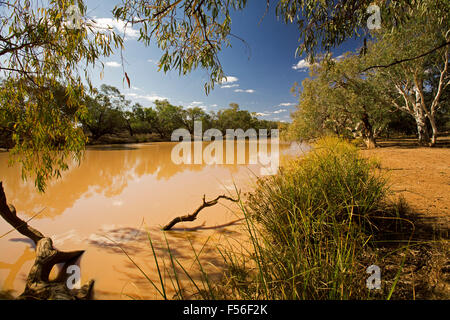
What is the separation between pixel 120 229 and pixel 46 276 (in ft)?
3.43

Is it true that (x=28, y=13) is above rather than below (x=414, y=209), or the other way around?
above

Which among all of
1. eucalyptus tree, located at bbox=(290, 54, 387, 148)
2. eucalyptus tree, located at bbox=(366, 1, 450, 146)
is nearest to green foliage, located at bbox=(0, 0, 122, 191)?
eucalyptus tree, located at bbox=(366, 1, 450, 146)

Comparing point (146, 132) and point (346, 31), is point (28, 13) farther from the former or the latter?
point (146, 132)

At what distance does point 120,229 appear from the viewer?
2674mm

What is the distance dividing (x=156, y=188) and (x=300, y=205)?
4033 millimetres

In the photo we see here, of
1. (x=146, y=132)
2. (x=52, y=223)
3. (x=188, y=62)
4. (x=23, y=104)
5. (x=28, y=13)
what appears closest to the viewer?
(x=28, y=13)

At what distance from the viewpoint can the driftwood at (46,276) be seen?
1408mm

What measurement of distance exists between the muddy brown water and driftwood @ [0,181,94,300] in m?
Result: 0.12

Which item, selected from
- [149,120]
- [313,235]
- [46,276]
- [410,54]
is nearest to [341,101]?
[410,54]

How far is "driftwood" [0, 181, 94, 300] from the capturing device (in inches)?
55.4

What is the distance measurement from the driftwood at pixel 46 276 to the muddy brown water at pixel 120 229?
0.12 meters

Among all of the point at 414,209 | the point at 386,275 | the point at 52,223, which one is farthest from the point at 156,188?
the point at 414,209

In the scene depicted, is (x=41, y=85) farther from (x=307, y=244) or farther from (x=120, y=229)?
(x=307, y=244)

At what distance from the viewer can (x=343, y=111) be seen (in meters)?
10.6
